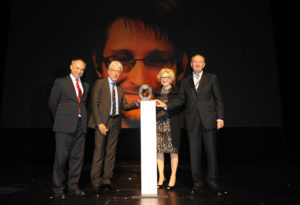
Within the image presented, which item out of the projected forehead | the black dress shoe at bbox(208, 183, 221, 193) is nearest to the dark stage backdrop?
the projected forehead

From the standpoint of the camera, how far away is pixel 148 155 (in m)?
2.19

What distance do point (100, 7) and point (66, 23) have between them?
84 centimetres

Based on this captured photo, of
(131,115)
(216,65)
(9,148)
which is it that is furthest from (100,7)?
(9,148)

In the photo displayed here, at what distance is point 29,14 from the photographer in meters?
4.58

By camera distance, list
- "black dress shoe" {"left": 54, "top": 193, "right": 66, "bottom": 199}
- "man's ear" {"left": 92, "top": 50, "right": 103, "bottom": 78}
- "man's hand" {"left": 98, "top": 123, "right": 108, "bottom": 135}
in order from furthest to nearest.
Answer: "man's ear" {"left": 92, "top": 50, "right": 103, "bottom": 78} → "man's hand" {"left": 98, "top": 123, "right": 108, "bottom": 135} → "black dress shoe" {"left": 54, "top": 193, "right": 66, "bottom": 199}

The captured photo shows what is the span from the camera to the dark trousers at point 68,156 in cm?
227

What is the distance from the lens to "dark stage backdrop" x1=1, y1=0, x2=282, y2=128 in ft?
14.5

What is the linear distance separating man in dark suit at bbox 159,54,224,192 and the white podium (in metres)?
0.32

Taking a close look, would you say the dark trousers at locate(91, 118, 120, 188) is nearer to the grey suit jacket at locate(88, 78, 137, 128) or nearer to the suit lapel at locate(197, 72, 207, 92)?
the grey suit jacket at locate(88, 78, 137, 128)

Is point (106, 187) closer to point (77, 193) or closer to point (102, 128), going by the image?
point (77, 193)

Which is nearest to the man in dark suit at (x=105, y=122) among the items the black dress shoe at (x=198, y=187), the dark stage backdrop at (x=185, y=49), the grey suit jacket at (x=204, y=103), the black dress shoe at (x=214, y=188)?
the grey suit jacket at (x=204, y=103)

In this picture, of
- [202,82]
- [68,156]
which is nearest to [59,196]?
[68,156]

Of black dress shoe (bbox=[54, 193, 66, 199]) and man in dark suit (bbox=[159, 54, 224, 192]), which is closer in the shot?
black dress shoe (bbox=[54, 193, 66, 199])

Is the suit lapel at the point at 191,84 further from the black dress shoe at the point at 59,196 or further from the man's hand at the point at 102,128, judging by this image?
the black dress shoe at the point at 59,196
